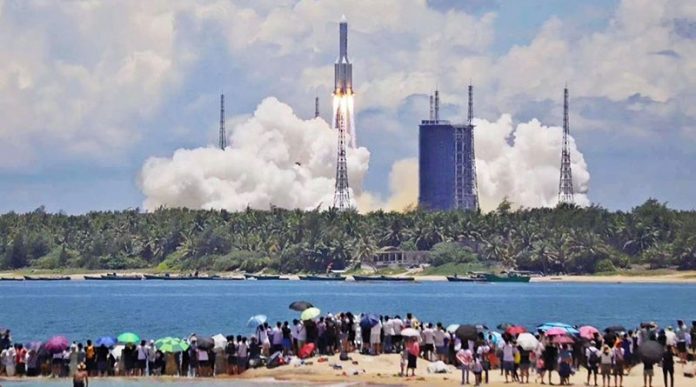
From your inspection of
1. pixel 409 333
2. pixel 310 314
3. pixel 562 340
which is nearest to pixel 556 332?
pixel 562 340

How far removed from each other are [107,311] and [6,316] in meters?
10.8

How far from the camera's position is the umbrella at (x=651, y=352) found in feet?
206

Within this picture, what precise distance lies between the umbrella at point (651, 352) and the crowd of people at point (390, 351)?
28.8 inches

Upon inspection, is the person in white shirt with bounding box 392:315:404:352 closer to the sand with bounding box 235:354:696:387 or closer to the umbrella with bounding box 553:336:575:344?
the sand with bounding box 235:354:696:387

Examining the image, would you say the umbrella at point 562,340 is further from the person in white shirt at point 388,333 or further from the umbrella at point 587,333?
the person in white shirt at point 388,333

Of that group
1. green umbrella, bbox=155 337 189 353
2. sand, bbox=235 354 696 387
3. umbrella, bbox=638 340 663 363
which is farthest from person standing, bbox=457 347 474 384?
green umbrella, bbox=155 337 189 353

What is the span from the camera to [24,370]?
7062 centimetres

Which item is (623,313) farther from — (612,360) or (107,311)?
(612,360)

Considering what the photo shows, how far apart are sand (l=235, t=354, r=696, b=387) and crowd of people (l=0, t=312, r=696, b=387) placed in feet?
1.46

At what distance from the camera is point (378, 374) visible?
68688 mm

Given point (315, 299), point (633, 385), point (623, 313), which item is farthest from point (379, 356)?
point (315, 299)

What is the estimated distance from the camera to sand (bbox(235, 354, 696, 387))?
66375 millimetres

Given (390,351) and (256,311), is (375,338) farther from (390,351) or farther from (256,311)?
(256,311)

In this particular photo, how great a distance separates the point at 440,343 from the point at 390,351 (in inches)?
125
